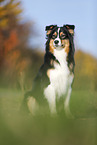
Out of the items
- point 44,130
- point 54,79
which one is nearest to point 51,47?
point 54,79

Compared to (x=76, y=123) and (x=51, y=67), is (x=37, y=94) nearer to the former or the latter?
(x=51, y=67)

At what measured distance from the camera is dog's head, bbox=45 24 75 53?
2.74 meters

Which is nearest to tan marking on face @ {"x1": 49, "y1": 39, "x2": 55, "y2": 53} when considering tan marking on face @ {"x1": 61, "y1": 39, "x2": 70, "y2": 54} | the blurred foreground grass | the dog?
the dog

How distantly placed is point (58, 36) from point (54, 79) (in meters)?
0.52

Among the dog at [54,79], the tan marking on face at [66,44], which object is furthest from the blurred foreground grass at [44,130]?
the tan marking on face at [66,44]

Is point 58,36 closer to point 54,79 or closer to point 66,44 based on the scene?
point 66,44

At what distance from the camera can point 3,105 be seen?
260 cm

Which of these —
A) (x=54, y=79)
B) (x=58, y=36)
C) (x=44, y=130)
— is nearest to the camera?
(x=44, y=130)

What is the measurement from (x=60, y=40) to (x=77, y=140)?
1.27m

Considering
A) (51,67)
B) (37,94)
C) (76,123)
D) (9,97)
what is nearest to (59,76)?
(51,67)

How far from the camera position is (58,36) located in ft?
9.05

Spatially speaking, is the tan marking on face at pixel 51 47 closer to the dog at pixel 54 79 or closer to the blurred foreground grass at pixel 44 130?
the dog at pixel 54 79

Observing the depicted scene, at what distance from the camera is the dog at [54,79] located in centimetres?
284

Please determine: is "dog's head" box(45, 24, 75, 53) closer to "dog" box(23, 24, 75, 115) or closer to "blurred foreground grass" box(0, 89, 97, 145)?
"dog" box(23, 24, 75, 115)
